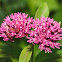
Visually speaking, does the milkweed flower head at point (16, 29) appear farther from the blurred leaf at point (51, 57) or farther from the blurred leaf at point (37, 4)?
the blurred leaf at point (37, 4)

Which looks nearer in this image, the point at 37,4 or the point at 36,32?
the point at 36,32

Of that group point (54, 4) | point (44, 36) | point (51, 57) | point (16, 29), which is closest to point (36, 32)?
point (44, 36)

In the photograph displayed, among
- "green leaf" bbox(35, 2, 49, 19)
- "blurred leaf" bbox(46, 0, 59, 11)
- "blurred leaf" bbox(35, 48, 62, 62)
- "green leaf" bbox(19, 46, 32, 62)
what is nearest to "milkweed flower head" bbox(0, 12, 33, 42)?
"green leaf" bbox(19, 46, 32, 62)

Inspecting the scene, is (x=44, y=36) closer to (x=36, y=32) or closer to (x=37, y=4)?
(x=36, y=32)

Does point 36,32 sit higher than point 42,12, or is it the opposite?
point 42,12

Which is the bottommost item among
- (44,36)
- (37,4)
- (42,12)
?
(44,36)

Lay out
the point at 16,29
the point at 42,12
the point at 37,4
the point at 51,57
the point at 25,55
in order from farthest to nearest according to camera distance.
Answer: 1. the point at 37,4
2. the point at 42,12
3. the point at 51,57
4. the point at 16,29
5. the point at 25,55

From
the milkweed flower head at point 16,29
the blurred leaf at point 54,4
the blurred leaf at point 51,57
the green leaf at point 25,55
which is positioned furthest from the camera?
the blurred leaf at point 54,4

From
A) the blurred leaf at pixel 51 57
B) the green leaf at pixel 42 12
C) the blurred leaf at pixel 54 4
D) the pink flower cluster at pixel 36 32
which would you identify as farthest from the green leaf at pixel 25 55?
the blurred leaf at pixel 54 4

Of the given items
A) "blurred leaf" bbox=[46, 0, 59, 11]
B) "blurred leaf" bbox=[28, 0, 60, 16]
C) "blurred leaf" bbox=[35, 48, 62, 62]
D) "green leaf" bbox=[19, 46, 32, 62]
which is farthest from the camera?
"blurred leaf" bbox=[46, 0, 59, 11]

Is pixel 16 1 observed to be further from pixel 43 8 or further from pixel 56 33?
pixel 56 33

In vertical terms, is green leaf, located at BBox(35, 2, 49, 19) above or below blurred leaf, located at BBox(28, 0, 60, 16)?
below

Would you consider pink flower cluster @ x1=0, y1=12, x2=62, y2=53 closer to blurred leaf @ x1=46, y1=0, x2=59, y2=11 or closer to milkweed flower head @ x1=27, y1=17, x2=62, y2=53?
milkweed flower head @ x1=27, y1=17, x2=62, y2=53
